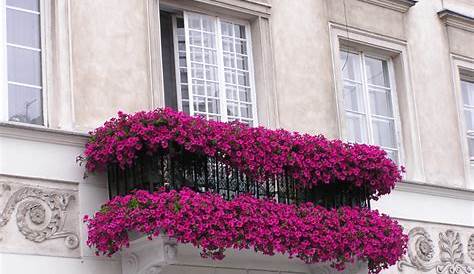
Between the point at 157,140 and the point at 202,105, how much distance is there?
2.05 metres

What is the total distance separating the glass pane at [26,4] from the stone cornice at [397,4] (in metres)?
4.90

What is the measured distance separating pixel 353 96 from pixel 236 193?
336 cm

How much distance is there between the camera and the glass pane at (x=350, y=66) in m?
14.7

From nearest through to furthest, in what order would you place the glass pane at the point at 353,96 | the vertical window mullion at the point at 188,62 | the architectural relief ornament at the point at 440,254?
the vertical window mullion at the point at 188,62
the architectural relief ornament at the point at 440,254
the glass pane at the point at 353,96

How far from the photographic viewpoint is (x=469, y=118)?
16031 millimetres

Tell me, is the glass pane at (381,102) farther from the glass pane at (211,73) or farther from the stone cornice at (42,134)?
the stone cornice at (42,134)

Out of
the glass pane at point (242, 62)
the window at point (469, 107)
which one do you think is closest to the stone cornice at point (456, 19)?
the window at point (469, 107)

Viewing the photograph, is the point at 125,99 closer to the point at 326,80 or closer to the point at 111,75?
the point at 111,75

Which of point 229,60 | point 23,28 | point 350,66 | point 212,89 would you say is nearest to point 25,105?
point 23,28

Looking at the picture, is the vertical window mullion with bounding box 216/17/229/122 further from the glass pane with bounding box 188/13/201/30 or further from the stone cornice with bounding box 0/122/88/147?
the stone cornice with bounding box 0/122/88/147

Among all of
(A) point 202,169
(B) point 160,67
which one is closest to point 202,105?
(B) point 160,67

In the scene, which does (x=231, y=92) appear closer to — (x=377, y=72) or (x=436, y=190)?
(x=377, y=72)

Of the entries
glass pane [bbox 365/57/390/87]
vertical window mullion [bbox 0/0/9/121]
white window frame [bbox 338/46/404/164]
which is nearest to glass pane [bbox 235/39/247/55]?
white window frame [bbox 338/46/404/164]

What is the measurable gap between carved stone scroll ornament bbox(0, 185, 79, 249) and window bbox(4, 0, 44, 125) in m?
0.86
